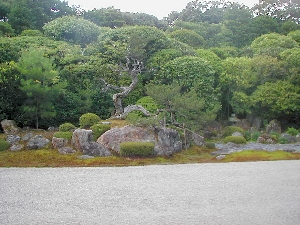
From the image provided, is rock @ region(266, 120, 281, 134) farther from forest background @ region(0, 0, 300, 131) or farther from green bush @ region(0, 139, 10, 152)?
green bush @ region(0, 139, 10, 152)

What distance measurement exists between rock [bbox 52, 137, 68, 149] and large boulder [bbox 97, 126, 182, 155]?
5.78ft

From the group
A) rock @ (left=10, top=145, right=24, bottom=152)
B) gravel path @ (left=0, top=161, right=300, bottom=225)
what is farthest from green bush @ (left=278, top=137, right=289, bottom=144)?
rock @ (left=10, top=145, right=24, bottom=152)

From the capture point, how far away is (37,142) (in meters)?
18.4

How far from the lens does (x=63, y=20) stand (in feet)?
101

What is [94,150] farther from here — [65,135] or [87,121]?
[87,121]

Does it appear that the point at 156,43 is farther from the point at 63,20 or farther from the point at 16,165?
the point at 16,165

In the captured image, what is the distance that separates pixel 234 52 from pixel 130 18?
58.1 feet

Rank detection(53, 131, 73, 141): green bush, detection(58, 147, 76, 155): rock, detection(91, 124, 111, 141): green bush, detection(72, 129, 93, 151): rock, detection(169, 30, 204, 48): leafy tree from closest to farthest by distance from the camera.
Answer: detection(58, 147, 76, 155): rock → detection(72, 129, 93, 151): rock → detection(53, 131, 73, 141): green bush → detection(91, 124, 111, 141): green bush → detection(169, 30, 204, 48): leafy tree

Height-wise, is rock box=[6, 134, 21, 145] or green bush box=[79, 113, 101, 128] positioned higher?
green bush box=[79, 113, 101, 128]

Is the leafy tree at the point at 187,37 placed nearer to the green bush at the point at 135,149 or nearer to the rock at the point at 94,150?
the green bush at the point at 135,149

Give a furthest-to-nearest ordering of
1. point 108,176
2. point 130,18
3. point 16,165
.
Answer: point 130,18, point 16,165, point 108,176

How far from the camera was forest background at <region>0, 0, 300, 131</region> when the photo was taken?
2150 cm

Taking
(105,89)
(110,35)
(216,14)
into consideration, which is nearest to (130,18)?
(216,14)

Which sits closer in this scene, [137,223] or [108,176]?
[137,223]
